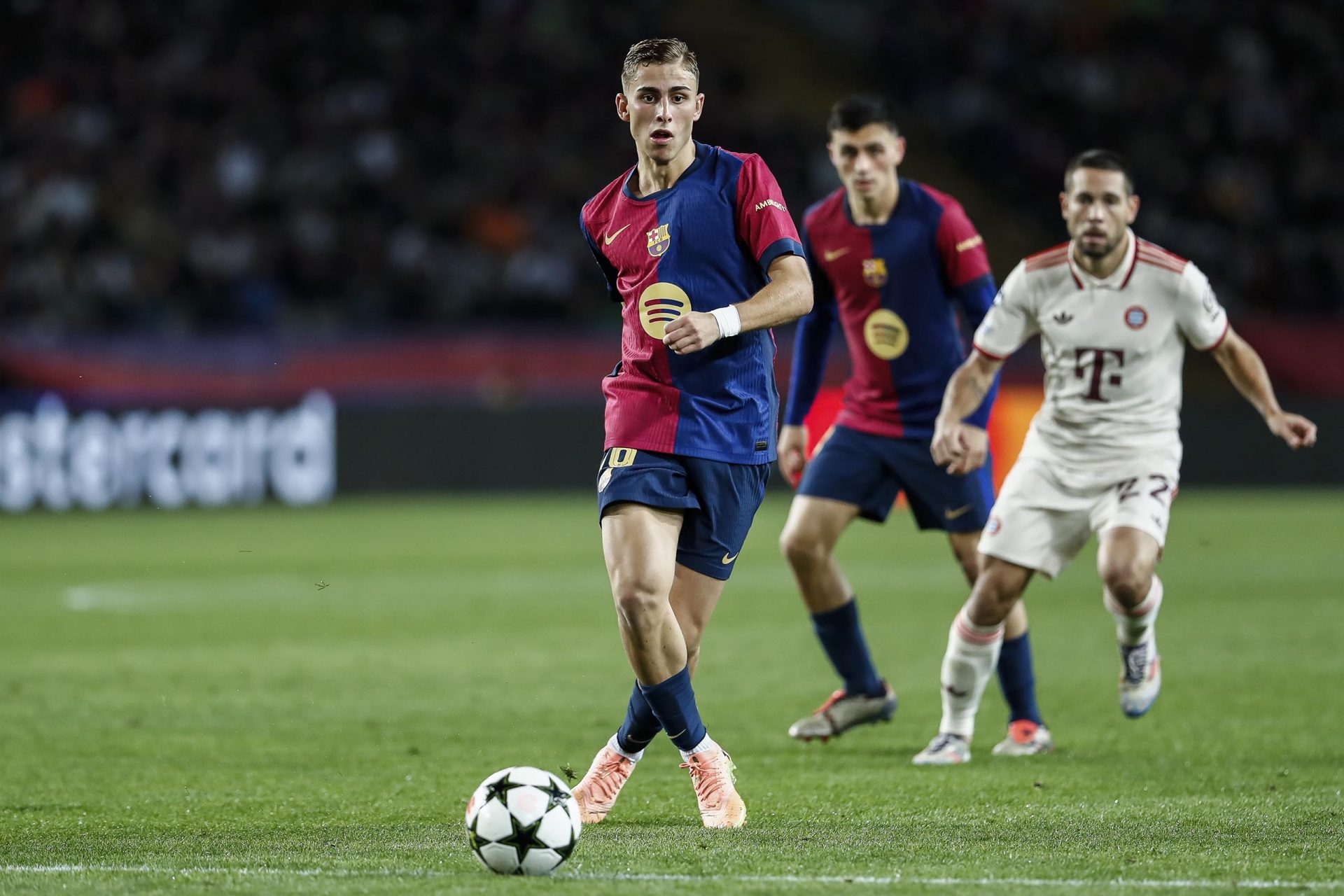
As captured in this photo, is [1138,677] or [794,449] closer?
[1138,677]

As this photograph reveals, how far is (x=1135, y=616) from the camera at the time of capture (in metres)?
6.33

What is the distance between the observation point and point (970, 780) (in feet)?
19.4

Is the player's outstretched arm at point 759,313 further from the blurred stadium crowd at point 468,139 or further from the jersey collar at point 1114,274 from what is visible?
the blurred stadium crowd at point 468,139

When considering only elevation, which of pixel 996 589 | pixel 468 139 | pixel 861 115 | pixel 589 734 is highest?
pixel 468 139

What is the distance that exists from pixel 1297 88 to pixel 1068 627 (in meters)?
15.8

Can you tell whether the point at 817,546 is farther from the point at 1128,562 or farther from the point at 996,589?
the point at 1128,562

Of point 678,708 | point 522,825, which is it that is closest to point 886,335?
point 678,708

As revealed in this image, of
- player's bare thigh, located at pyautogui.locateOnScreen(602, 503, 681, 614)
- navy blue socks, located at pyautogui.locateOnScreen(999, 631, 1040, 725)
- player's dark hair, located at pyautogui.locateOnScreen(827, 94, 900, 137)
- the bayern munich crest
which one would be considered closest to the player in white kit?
the bayern munich crest

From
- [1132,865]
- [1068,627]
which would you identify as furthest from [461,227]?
[1132,865]

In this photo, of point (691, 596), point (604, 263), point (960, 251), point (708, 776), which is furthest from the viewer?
point (960, 251)

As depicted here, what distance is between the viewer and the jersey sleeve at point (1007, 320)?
6.38 metres

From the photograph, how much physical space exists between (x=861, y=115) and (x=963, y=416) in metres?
1.26

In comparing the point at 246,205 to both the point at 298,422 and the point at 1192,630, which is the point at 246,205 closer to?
the point at 298,422

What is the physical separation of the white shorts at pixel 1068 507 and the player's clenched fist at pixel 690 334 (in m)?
2.00
